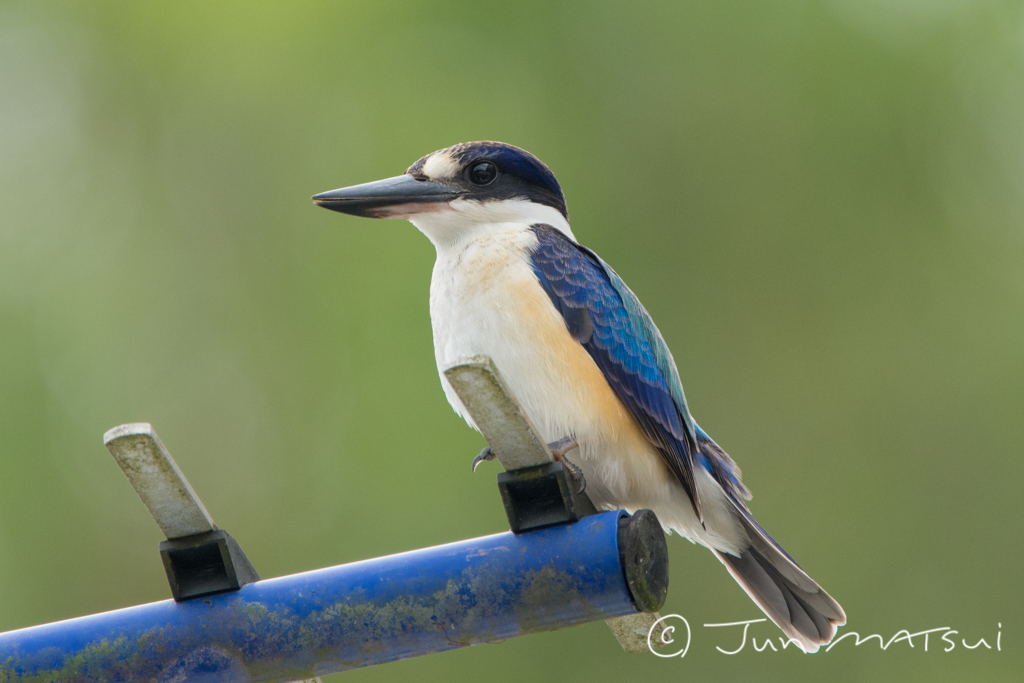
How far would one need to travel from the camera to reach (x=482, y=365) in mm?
1837

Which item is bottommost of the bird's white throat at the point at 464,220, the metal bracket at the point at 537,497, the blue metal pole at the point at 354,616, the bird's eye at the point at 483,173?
the blue metal pole at the point at 354,616

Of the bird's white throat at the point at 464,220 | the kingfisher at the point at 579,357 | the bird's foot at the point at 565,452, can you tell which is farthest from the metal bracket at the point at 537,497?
the bird's white throat at the point at 464,220

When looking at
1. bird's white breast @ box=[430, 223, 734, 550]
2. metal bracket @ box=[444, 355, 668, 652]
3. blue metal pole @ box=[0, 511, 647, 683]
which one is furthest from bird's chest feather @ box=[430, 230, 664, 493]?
blue metal pole @ box=[0, 511, 647, 683]

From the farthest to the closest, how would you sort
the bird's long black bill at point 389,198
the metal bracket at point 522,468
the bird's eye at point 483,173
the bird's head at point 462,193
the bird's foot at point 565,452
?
the bird's eye at point 483,173
the bird's head at point 462,193
the bird's long black bill at point 389,198
the bird's foot at point 565,452
the metal bracket at point 522,468

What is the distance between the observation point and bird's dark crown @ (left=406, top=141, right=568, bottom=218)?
3268mm

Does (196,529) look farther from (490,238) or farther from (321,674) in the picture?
(490,238)

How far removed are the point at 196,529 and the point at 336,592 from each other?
35cm

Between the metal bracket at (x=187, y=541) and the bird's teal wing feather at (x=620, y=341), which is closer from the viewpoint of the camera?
the metal bracket at (x=187, y=541)

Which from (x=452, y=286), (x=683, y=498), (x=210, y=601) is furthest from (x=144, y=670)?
(x=683, y=498)

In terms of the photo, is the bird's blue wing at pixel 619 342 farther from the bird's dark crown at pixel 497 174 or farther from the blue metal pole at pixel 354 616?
the blue metal pole at pixel 354 616

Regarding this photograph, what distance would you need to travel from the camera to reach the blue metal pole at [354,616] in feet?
6.28

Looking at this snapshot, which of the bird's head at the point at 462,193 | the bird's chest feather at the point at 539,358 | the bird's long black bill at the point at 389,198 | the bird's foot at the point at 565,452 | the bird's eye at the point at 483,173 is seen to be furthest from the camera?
the bird's eye at the point at 483,173

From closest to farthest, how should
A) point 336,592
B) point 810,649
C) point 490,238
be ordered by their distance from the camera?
point 336,592 → point 810,649 → point 490,238

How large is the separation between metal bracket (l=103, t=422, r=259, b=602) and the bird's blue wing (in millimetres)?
1217
